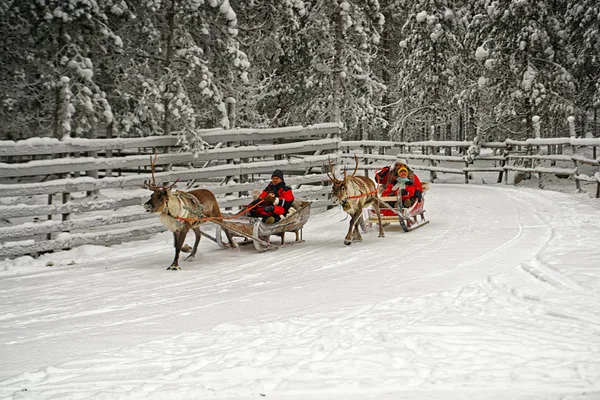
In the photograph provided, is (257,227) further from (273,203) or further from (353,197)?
(353,197)

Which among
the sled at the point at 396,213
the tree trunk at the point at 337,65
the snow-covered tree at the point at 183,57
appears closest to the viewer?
the sled at the point at 396,213

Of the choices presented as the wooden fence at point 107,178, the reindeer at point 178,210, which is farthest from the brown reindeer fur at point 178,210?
the wooden fence at point 107,178

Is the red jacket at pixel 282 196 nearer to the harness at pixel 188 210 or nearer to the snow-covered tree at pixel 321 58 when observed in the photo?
the harness at pixel 188 210

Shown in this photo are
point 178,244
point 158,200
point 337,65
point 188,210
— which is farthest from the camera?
point 337,65

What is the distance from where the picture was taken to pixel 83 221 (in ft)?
33.0

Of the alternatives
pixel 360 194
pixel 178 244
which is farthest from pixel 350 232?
pixel 178 244

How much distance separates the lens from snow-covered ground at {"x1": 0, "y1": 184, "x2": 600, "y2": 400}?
161 inches

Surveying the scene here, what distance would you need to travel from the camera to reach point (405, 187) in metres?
11.6

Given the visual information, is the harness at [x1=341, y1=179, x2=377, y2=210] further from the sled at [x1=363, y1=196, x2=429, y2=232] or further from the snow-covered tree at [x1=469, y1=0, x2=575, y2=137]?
the snow-covered tree at [x1=469, y1=0, x2=575, y2=137]

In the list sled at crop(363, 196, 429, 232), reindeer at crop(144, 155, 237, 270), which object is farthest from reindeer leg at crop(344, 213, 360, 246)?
reindeer at crop(144, 155, 237, 270)

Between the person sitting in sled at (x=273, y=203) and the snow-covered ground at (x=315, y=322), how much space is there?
0.63 m

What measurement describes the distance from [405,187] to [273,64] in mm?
12881

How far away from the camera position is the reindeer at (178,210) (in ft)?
28.5

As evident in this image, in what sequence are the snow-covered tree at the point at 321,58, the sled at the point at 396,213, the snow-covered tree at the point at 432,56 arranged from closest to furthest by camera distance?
the sled at the point at 396,213, the snow-covered tree at the point at 321,58, the snow-covered tree at the point at 432,56
